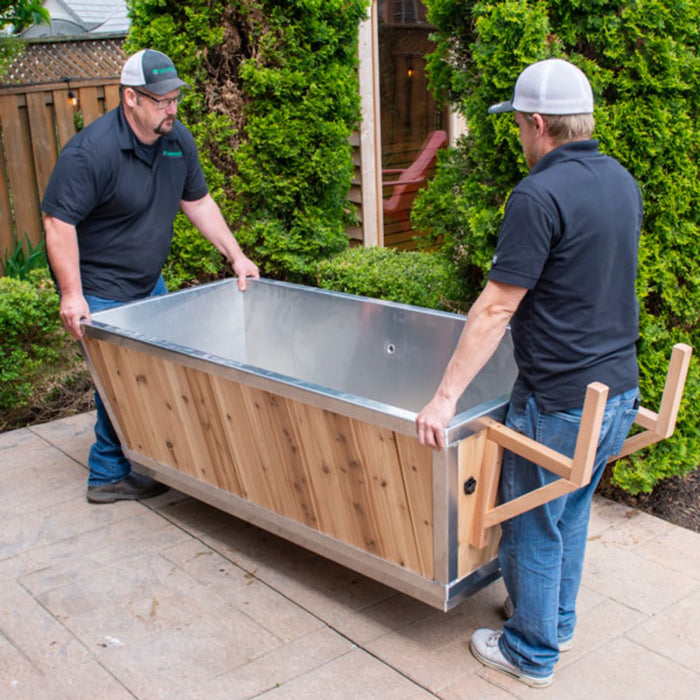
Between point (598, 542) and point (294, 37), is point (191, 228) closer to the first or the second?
point (294, 37)

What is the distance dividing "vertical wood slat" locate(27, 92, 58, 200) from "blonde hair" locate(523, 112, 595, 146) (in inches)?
199

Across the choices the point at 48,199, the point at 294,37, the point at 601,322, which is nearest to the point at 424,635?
the point at 601,322

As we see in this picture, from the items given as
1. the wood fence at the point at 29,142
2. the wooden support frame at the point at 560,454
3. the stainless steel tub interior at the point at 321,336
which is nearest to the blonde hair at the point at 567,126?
the wooden support frame at the point at 560,454

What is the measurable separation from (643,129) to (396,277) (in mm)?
1751

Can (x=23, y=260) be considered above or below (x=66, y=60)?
below

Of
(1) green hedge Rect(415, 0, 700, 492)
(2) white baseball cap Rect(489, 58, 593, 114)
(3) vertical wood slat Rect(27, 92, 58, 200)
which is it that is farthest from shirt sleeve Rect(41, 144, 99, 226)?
(3) vertical wood slat Rect(27, 92, 58, 200)

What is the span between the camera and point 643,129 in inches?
149

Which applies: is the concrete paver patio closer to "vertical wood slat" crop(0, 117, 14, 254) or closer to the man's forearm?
the man's forearm

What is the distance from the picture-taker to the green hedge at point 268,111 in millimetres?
5699

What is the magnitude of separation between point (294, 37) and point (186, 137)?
1.75 metres

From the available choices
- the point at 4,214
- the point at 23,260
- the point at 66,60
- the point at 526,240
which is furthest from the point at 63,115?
the point at 526,240

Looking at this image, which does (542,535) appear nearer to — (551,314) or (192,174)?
(551,314)

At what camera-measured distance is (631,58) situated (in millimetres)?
3787

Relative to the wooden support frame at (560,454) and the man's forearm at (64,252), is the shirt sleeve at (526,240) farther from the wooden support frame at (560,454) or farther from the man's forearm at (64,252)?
the man's forearm at (64,252)
